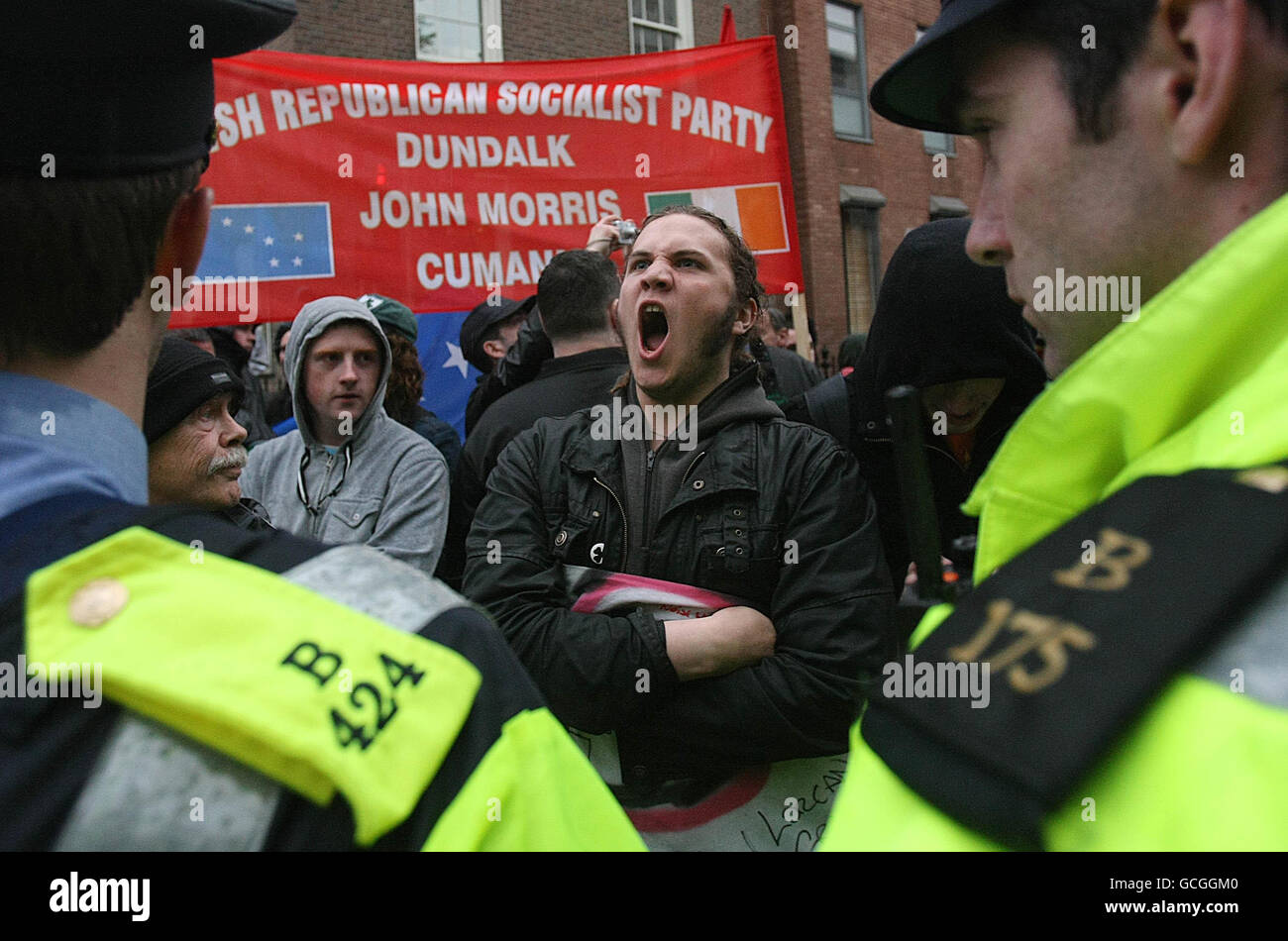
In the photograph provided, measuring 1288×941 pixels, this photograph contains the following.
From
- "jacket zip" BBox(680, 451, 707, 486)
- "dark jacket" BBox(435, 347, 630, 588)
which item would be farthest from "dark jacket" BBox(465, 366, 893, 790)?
"dark jacket" BBox(435, 347, 630, 588)

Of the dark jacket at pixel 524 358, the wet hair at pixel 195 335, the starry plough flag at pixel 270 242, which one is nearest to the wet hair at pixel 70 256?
the dark jacket at pixel 524 358

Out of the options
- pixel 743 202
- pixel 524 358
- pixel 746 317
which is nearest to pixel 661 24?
pixel 743 202

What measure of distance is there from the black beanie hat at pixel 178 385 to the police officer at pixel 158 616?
190 cm

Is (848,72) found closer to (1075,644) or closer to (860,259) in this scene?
(860,259)

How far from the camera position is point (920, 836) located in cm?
70

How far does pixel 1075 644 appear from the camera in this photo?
0.67 metres

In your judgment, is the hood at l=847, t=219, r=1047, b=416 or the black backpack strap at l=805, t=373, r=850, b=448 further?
the black backpack strap at l=805, t=373, r=850, b=448

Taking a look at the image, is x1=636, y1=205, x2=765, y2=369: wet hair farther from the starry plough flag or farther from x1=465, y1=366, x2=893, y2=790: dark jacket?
A: the starry plough flag

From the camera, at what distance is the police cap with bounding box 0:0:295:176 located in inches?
35.4

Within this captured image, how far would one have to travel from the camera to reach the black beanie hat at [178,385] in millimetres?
2777

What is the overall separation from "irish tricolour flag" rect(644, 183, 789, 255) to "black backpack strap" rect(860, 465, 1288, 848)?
4639 mm

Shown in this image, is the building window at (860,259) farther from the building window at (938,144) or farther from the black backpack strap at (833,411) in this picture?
the black backpack strap at (833,411)

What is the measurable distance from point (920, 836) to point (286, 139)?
4.80 metres
